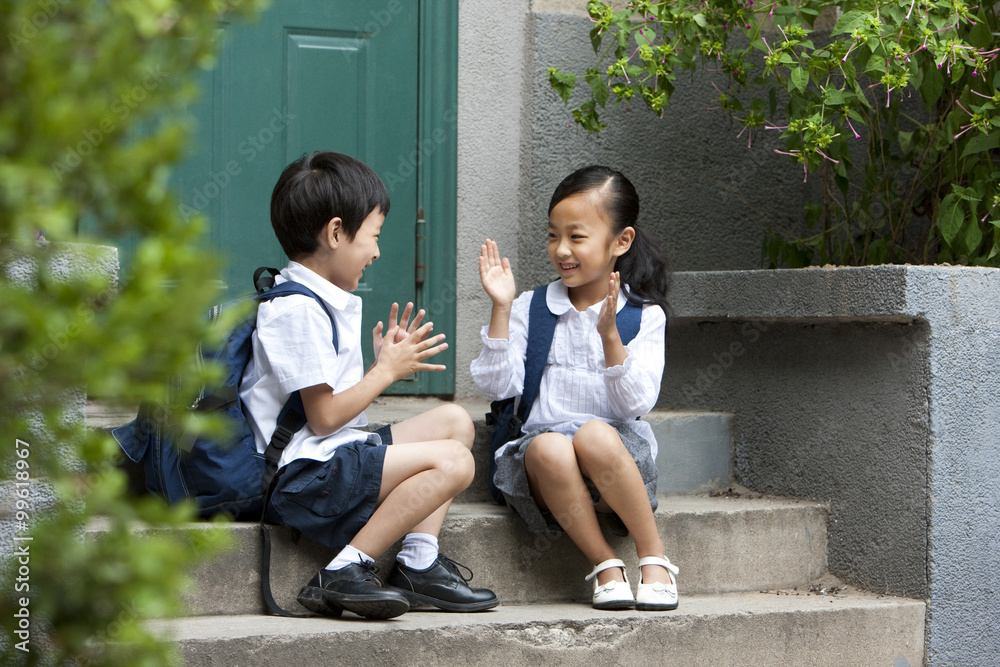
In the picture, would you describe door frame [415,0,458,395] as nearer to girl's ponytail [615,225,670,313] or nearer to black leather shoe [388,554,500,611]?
girl's ponytail [615,225,670,313]

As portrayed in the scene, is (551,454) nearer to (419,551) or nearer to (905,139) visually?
(419,551)

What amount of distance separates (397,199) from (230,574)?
173 centimetres

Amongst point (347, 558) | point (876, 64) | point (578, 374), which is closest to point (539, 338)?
point (578, 374)

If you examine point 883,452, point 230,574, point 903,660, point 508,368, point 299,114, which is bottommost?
point 903,660

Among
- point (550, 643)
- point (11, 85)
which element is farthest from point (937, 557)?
point (11, 85)

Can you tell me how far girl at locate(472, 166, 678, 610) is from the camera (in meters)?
2.56

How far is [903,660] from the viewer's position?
2.76 meters

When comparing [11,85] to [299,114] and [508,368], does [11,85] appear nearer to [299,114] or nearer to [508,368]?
[508,368]

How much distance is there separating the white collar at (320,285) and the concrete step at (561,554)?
585mm

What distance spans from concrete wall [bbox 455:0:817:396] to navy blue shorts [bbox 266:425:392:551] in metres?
1.42

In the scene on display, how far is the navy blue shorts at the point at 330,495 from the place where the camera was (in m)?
2.36

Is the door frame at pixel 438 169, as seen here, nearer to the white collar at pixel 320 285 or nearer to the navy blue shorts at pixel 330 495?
the white collar at pixel 320 285

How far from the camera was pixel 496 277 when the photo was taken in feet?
9.14

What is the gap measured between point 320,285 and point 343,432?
38 cm
